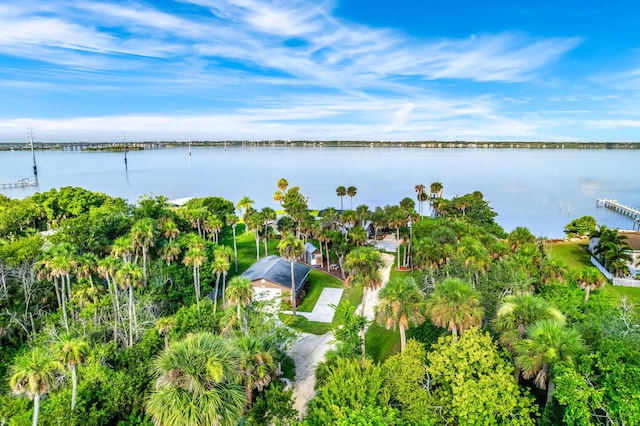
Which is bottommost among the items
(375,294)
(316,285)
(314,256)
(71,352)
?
(316,285)

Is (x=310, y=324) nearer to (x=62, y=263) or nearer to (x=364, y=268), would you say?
(x=364, y=268)

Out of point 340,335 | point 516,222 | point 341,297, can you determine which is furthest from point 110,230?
point 516,222

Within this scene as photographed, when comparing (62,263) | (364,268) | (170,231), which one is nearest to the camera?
(62,263)

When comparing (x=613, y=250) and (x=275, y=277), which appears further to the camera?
(x=613, y=250)

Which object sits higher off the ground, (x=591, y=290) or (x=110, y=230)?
(x=110, y=230)

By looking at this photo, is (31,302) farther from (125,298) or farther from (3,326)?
(125,298)

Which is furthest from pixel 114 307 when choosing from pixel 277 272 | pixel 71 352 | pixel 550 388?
pixel 550 388

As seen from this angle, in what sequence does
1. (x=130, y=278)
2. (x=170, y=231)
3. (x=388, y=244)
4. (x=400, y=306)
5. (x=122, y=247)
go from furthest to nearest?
1. (x=388, y=244)
2. (x=170, y=231)
3. (x=122, y=247)
4. (x=130, y=278)
5. (x=400, y=306)
